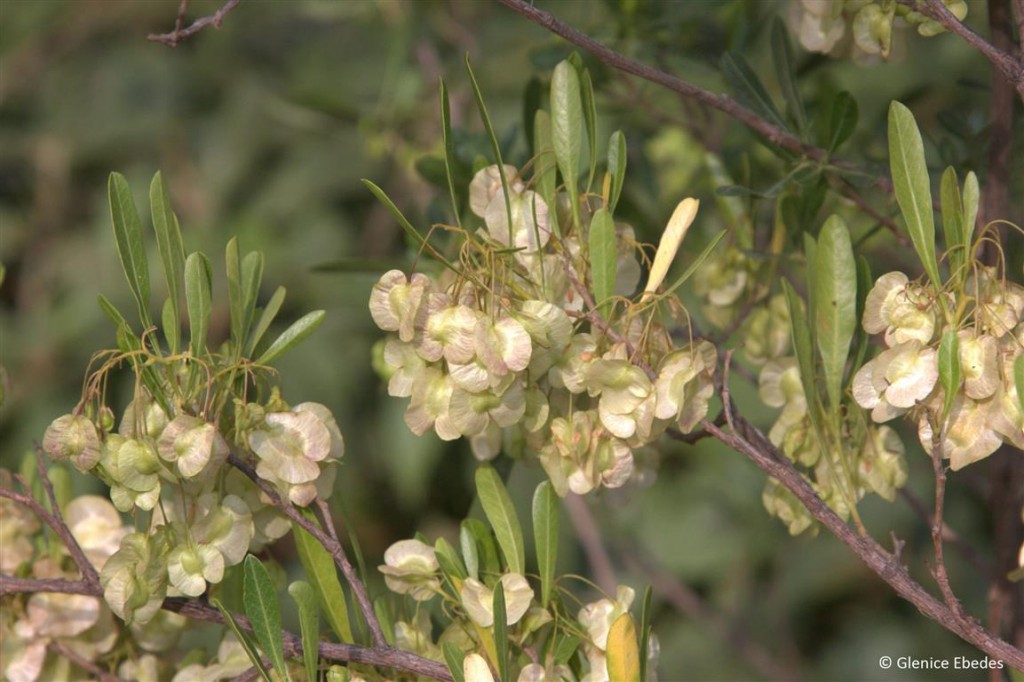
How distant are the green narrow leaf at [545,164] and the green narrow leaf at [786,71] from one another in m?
0.21

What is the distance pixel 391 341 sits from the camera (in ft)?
2.14

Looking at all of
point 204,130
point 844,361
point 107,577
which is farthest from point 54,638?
point 204,130

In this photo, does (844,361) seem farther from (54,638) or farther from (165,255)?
(54,638)

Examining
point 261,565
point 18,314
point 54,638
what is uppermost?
point 261,565

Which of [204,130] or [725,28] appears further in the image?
[204,130]

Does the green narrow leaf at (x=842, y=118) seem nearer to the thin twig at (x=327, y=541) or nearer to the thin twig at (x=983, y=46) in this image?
the thin twig at (x=983, y=46)

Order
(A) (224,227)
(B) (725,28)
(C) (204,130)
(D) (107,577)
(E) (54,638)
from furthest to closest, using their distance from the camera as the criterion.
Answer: (C) (204,130) → (A) (224,227) → (B) (725,28) → (E) (54,638) → (D) (107,577)

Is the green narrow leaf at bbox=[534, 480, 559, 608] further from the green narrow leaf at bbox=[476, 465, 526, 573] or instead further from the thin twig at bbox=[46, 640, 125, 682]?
the thin twig at bbox=[46, 640, 125, 682]

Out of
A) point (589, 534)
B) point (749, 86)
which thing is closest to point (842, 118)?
point (749, 86)

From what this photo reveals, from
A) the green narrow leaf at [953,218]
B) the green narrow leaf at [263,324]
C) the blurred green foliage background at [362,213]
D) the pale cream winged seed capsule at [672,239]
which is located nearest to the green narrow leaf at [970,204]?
the green narrow leaf at [953,218]

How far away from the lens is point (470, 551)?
69 centimetres

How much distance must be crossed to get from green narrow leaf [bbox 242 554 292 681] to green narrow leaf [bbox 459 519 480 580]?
0.41 feet

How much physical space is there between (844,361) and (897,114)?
0.46ft

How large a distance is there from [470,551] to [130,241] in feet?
0.84
